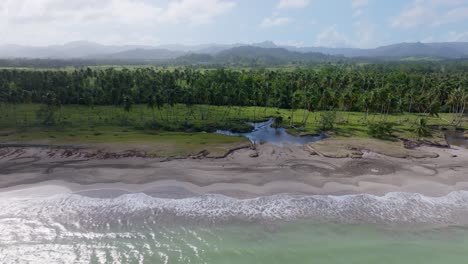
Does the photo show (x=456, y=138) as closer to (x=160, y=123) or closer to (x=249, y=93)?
(x=249, y=93)

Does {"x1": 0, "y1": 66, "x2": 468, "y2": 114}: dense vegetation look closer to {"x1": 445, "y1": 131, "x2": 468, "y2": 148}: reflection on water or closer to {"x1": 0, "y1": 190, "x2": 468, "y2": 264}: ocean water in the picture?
{"x1": 445, "y1": 131, "x2": 468, "y2": 148}: reflection on water

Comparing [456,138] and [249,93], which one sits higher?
[249,93]

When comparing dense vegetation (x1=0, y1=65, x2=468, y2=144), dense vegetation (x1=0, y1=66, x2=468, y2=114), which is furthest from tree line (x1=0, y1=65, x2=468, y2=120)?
dense vegetation (x1=0, y1=65, x2=468, y2=144)

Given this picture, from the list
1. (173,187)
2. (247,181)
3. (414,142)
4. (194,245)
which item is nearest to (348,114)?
(414,142)

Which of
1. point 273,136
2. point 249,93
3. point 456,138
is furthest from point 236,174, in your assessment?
point 249,93

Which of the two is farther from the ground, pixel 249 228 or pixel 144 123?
pixel 144 123

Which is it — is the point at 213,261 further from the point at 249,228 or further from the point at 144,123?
the point at 144,123
